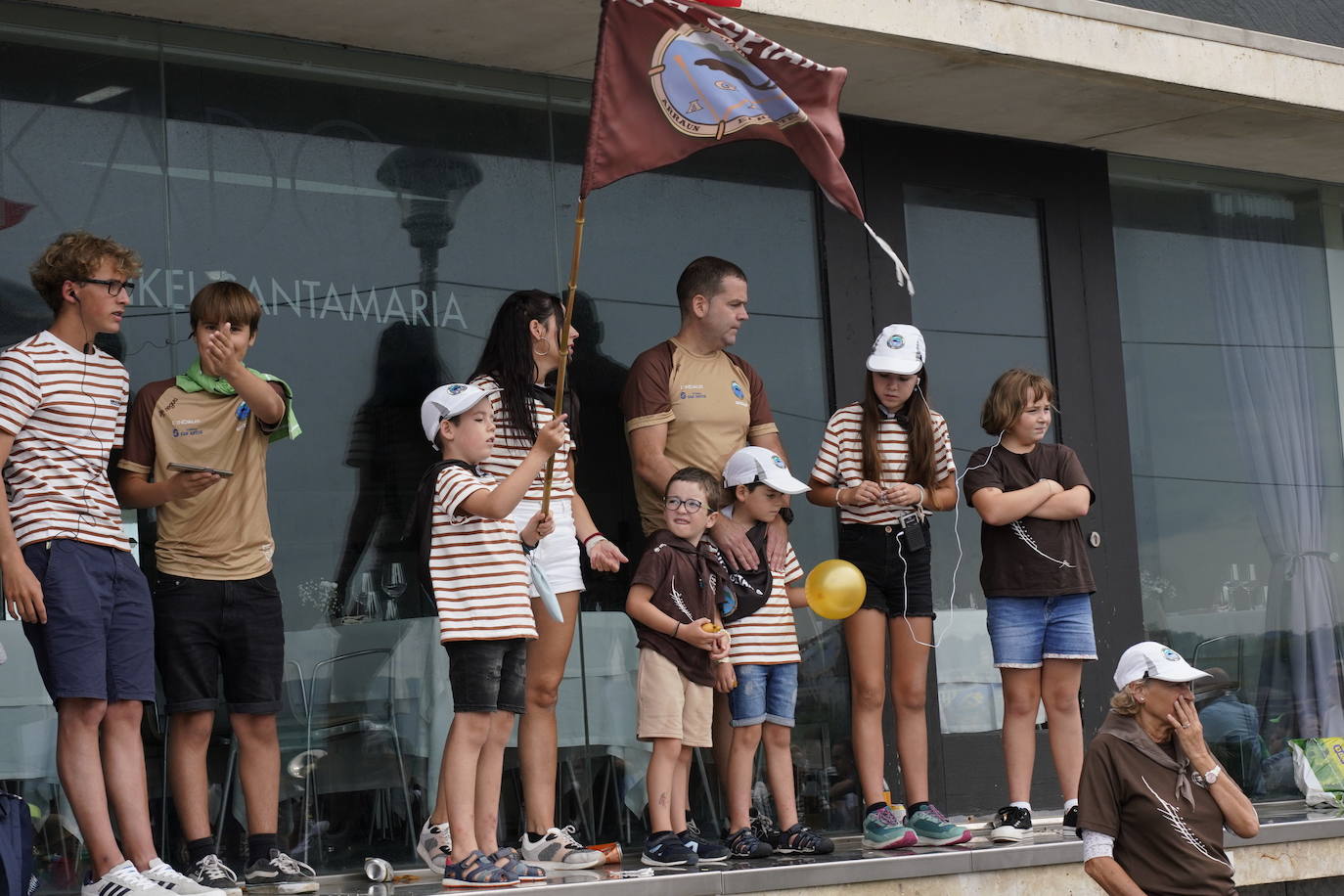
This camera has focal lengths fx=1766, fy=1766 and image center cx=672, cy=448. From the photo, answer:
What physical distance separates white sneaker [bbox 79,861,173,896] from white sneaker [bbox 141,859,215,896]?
1.6 inches

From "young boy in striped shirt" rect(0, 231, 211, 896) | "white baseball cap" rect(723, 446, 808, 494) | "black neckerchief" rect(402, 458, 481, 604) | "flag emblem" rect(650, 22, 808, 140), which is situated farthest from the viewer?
"white baseball cap" rect(723, 446, 808, 494)

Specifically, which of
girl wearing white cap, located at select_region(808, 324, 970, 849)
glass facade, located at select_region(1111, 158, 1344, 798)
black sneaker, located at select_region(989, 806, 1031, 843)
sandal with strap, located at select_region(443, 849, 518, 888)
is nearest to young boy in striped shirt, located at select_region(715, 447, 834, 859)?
girl wearing white cap, located at select_region(808, 324, 970, 849)

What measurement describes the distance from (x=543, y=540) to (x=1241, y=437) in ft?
17.2

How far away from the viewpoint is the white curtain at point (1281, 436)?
1021cm

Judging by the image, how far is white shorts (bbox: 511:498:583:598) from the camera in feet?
22.0

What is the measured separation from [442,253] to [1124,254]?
4194mm

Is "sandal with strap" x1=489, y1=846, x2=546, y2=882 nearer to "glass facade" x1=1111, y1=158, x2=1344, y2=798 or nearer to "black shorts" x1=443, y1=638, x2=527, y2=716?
"black shorts" x1=443, y1=638, x2=527, y2=716

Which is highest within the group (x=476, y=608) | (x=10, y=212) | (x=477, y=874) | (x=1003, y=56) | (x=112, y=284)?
(x=1003, y=56)

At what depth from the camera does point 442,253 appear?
A: 775cm

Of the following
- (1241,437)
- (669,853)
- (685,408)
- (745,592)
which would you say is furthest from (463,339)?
(1241,437)

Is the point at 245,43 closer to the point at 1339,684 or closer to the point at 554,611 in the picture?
the point at 554,611

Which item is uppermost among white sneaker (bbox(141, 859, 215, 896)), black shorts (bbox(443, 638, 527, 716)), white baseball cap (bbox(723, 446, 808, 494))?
white baseball cap (bbox(723, 446, 808, 494))

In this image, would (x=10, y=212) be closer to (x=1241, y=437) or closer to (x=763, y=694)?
(x=763, y=694)

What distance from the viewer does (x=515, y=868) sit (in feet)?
19.5
